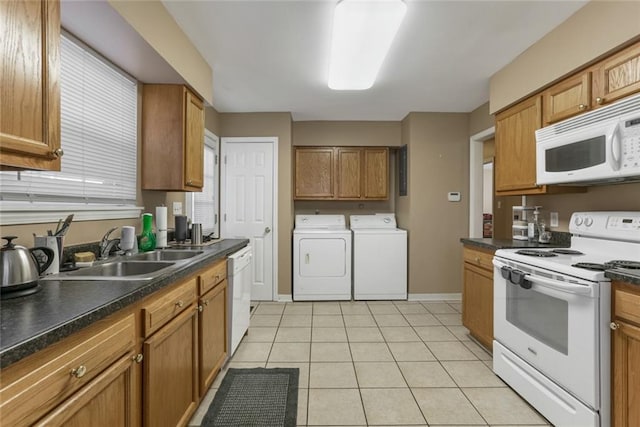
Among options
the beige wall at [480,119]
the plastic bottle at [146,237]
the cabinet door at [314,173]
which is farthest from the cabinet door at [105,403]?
the beige wall at [480,119]

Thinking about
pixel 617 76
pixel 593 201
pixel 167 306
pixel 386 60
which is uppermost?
pixel 386 60

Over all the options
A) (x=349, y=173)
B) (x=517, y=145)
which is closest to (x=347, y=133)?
(x=349, y=173)

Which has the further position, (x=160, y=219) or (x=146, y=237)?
(x=160, y=219)

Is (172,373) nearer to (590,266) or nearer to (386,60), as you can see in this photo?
(590,266)

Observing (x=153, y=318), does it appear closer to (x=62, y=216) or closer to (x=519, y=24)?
(x=62, y=216)

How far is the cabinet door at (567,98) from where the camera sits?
197 centimetres

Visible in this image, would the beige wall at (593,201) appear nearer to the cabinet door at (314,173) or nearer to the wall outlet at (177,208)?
the cabinet door at (314,173)

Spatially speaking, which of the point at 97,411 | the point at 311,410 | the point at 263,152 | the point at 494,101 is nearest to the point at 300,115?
the point at 263,152

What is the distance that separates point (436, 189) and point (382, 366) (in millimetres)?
2436

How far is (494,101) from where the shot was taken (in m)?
2.91

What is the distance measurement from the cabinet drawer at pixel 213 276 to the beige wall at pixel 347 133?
2579 millimetres

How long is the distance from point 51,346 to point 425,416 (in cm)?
182

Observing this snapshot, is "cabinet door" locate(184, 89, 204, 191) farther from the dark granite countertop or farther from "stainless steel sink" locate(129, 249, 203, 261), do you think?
the dark granite countertop

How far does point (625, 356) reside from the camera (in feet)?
4.53
